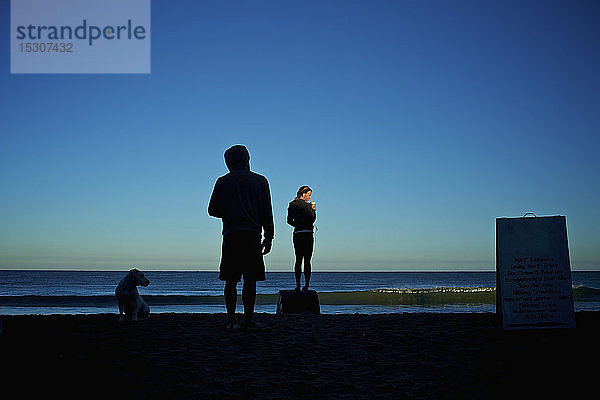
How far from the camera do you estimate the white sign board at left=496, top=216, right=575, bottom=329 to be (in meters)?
6.11

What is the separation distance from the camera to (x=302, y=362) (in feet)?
14.7

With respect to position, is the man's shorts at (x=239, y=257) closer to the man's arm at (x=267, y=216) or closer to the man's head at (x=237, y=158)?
the man's arm at (x=267, y=216)

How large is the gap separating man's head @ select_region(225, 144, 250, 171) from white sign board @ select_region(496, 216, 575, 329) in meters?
3.23

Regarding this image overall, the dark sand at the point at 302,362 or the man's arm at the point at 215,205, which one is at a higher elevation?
the man's arm at the point at 215,205

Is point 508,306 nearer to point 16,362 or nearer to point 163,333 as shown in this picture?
point 163,333

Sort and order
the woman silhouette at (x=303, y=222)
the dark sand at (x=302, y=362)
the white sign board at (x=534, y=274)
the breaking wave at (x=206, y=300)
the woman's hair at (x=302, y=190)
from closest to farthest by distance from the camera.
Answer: the dark sand at (x=302, y=362), the white sign board at (x=534, y=274), the woman silhouette at (x=303, y=222), the woman's hair at (x=302, y=190), the breaking wave at (x=206, y=300)

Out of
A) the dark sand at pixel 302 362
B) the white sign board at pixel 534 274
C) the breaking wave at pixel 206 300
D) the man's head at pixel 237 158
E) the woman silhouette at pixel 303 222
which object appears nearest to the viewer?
the dark sand at pixel 302 362

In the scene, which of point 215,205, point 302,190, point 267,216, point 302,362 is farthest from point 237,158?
point 302,190

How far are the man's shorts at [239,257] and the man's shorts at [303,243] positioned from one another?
3238 mm

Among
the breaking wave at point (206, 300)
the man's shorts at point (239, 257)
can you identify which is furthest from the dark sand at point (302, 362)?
the breaking wave at point (206, 300)

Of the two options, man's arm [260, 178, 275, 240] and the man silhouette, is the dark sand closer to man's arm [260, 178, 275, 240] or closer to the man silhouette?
the man silhouette

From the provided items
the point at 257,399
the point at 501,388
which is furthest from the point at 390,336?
the point at 257,399

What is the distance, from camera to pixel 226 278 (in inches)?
246

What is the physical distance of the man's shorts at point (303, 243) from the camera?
9.42 meters
